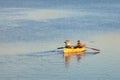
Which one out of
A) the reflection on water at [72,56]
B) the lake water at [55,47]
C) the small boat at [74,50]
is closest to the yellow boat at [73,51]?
the small boat at [74,50]

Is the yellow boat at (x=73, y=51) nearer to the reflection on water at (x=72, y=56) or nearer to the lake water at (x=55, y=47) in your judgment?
the reflection on water at (x=72, y=56)

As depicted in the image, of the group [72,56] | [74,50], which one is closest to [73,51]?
[74,50]

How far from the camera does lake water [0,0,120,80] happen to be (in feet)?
143

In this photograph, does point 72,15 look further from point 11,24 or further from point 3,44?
point 3,44

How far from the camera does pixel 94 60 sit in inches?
1906

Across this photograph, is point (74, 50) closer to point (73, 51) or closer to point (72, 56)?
point (73, 51)

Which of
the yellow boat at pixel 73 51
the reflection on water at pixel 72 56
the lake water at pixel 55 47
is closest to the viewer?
the lake water at pixel 55 47

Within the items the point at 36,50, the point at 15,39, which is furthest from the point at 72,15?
the point at 36,50

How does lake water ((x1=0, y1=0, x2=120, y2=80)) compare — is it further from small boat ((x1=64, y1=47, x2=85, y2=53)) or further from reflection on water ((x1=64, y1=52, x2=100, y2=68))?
small boat ((x1=64, y1=47, x2=85, y2=53))

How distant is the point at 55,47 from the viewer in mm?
53250

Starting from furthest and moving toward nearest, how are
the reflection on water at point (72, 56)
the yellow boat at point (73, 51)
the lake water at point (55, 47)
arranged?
the yellow boat at point (73, 51), the reflection on water at point (72, 56), the lake water at point (55, 47)

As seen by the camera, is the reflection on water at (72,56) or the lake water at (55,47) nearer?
the lake water at (55,47)

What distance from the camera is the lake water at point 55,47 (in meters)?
43.7

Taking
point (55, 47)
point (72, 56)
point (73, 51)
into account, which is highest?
point (55, 47)
